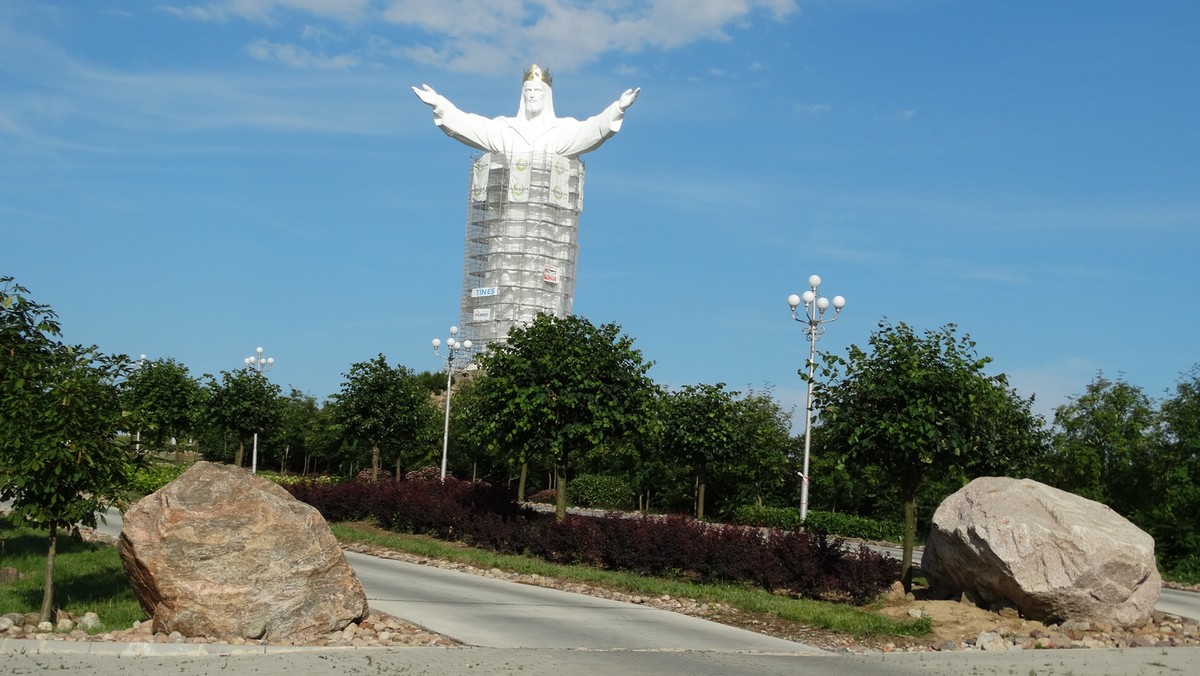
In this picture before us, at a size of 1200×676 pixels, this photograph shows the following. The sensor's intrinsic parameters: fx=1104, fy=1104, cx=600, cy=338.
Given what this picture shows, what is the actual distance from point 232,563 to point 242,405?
2952 centimetres

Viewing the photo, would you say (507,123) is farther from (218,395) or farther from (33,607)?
(33,607)

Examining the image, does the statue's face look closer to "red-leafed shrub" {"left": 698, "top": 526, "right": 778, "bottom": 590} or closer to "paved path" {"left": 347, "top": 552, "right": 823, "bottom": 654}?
"red-leafed shrub" {"left": 698, "top": 526, "right": 778, "bottom": 590}

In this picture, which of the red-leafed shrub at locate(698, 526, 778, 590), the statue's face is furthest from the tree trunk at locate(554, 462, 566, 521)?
the statue's face

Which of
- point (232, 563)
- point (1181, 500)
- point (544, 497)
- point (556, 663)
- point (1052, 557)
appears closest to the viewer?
point (556, 663)

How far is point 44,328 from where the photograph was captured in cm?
1675

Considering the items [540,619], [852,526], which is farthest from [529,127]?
[540,619]

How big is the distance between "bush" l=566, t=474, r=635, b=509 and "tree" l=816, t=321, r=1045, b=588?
25.9 meters

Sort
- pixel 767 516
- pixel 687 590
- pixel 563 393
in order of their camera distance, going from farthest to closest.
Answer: pixel 767 516
pixel 563 393
pixel 687 590

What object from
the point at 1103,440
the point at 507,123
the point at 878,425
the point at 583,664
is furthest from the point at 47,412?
the point at 507,123

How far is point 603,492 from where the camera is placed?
42625mm

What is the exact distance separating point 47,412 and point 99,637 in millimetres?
2823

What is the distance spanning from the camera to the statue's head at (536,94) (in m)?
79.0

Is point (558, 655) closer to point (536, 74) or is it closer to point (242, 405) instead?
point (242, 405)

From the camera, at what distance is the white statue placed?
76.9m
